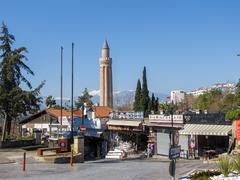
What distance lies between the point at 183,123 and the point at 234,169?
70.8 feet

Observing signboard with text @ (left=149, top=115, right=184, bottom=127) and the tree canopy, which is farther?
the tree canopy

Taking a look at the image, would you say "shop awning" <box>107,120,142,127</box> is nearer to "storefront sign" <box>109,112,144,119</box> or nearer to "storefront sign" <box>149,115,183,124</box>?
"storefront sign" <box>109,112,144,119</box>

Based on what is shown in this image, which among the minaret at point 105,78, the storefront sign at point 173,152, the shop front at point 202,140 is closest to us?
the storefront sign at point 173,152

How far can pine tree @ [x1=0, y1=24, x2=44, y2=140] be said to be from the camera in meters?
52.1

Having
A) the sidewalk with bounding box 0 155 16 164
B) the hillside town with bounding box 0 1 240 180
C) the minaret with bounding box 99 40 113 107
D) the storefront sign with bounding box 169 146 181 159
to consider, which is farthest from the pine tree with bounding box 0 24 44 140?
the minaret with bounding box 99 40 113 107

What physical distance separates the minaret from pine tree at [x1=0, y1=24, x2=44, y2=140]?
11523cm

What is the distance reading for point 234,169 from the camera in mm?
19812

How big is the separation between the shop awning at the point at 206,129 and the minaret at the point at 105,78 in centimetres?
12914

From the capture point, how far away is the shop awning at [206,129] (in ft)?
122

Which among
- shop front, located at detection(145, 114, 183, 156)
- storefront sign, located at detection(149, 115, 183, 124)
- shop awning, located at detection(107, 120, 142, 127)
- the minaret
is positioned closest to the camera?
storefront sign, located at detection(149, 115, 183, 124)

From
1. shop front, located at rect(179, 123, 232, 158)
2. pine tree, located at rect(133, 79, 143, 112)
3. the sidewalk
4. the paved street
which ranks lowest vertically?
the paved street

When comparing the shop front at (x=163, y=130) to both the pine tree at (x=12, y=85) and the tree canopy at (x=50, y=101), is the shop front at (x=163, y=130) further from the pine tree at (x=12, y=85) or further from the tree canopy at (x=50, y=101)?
the tree canopy at (x=50, y=101)

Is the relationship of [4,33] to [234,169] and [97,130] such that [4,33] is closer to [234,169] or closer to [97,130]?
[97,130]

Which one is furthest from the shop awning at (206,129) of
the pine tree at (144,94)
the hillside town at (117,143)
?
the pine tree at (144,94)
